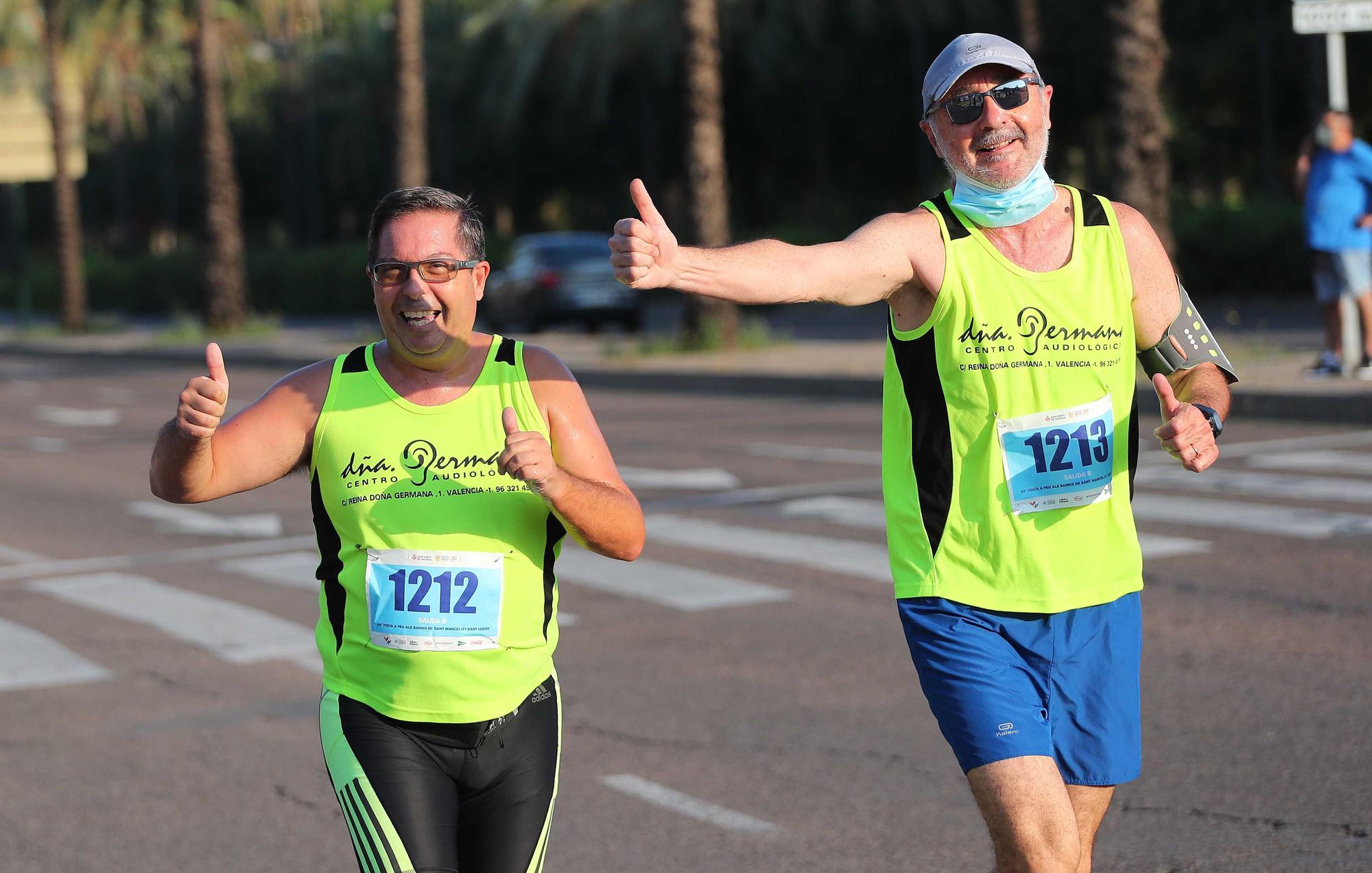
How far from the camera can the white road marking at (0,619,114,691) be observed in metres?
7.37

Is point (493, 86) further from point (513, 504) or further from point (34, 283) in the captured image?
point (513, 504)

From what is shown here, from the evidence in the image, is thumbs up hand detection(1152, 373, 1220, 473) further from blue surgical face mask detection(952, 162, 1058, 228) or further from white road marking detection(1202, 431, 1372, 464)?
white road marking detection(1202, 431, 1372, 464)

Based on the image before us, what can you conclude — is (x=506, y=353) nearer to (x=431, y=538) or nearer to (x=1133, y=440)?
(x=431, y=538)

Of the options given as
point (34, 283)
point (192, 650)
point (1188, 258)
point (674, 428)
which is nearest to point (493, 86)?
point (34, 283)

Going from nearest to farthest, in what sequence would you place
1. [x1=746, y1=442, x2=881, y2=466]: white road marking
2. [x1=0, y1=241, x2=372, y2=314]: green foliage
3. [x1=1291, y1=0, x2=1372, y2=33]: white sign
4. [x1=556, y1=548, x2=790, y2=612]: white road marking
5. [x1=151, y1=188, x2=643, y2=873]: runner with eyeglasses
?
[x1=151, y1=188, x2=643, y2=873]: runner with eyeglasses
[x1=556, y1=548, x2=790, y2=612]: white road marking
[x1=746, y1=442, x2=881, y2=466]: white road marking
[x1=1291, y1=0, x2=1372, y2=33]: white sign
[x1=0, y1=241, x2=372, y2=314]: green foliage

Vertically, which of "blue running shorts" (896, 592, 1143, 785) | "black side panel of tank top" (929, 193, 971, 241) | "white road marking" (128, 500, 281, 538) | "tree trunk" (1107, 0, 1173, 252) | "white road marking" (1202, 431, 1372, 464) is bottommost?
"white road marking" (128, 500, 281, 538)

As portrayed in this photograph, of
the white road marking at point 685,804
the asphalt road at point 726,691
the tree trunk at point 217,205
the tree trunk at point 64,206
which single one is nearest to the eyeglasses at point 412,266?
the asphalt road at point 726,691

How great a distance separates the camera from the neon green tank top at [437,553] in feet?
11.2

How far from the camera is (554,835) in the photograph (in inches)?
207

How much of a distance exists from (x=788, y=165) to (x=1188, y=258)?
17930mm

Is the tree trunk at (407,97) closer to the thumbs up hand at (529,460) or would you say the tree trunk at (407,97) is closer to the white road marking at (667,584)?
the white road marking at (667,584)

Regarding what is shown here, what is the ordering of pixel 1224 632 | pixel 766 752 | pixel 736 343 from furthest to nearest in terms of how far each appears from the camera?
pixel 736 343, pixel 1224 632, pixel 766 752

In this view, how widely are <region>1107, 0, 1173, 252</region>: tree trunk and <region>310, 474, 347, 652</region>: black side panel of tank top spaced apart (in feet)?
49.1

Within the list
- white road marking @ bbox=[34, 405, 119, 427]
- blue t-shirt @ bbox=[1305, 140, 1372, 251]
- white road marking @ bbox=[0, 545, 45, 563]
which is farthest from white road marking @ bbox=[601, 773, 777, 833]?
white road marking @ bbox=[34, 405, 119, 427]
